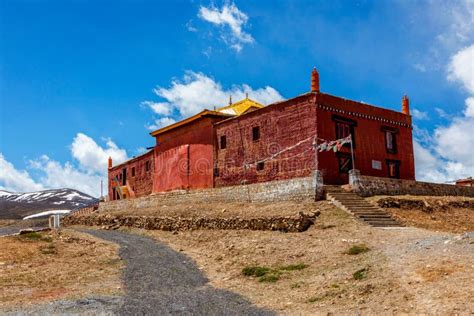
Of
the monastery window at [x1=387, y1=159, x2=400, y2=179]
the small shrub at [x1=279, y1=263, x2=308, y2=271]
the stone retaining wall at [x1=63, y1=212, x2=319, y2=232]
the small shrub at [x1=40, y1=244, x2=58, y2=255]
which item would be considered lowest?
the small shrub at [x1=279, y1=263, x2=308, y2=271]

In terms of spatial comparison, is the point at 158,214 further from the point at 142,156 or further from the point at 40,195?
the point at 40,195

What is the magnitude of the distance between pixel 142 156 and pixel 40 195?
67.9 meters

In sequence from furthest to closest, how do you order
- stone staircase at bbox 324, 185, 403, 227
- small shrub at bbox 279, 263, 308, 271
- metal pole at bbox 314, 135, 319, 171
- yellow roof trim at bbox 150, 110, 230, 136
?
yellow roof trim at bbox 150, 110, 230, 136
metal pole at bbox 314, 135, 319, 171
stone staircase at bbox 324, 185, 403, 227
small shrub at bbox 279, 263, 308, 271

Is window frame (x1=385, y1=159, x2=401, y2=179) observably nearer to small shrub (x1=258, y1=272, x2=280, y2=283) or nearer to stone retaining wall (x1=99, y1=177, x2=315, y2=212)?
stone retaining wall (x1=99, y1=177, x2=315, y2=212)

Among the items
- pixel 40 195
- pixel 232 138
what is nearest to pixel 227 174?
pixel 232 138

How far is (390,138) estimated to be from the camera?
90.9 feet

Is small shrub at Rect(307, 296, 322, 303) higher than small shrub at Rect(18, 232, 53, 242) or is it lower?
lower

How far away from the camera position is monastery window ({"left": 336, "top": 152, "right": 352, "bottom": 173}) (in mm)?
24578

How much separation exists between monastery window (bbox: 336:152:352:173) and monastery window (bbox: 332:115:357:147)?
73cm

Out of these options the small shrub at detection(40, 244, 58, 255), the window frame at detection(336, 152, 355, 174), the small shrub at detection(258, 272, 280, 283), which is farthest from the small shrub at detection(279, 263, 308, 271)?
the window frame at detection(336, 152, 355, 174)

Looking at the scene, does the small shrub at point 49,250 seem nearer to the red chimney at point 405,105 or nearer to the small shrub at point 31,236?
the small shrub at point 31,236

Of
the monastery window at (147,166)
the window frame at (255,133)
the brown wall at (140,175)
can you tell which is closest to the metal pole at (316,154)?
the window frame at (255,133)

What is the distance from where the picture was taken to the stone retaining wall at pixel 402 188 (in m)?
22.6

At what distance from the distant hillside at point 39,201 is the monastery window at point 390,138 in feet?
197
